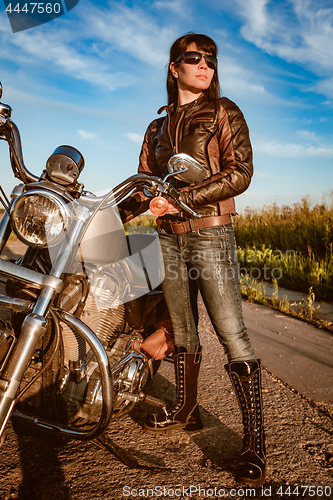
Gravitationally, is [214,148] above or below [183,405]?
above

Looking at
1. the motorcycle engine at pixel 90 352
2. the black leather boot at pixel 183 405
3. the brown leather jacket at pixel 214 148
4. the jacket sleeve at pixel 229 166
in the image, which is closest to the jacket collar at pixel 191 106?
the brown leather jacket at pixel 214 148

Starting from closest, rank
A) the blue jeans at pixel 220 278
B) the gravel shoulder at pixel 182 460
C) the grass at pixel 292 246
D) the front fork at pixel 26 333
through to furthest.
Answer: the front fork at pixel 26 333
the gravel shoulder at pixel 182 460
the blue jeans at pixel 220 278
the grass at pixel 292 246

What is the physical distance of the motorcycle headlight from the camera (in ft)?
5.01

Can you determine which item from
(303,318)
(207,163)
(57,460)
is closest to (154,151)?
(207,163)

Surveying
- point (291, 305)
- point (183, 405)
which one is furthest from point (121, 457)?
point (291, 305)

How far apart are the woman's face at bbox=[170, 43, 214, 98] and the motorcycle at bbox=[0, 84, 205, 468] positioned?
0.79 meters

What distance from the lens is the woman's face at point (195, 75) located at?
2051 mm

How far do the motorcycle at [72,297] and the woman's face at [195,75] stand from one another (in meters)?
0.79

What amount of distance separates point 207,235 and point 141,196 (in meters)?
0.46

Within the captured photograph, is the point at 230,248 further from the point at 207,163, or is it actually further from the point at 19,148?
the point at 19,148

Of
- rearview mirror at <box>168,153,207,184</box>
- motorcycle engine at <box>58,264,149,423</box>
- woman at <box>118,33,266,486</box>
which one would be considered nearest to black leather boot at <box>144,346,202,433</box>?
woman at <box>118,33,266,486</box>

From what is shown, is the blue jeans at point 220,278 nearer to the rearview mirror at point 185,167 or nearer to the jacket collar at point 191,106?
the rearview mirror at point 185,167

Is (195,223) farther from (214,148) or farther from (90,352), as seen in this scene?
(90,352)

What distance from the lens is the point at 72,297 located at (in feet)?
5.94
